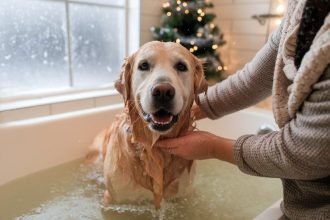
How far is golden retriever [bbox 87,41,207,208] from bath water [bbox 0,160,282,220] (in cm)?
10

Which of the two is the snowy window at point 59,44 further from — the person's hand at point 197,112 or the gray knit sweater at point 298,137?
the gray knit sweater at point 298,137

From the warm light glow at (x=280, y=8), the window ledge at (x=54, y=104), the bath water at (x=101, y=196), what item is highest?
the warm light glow at (x=280, y=8)

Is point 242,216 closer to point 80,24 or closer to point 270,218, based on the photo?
point 270,218

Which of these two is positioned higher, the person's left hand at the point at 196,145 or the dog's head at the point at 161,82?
the dog's head at the point at 161,82

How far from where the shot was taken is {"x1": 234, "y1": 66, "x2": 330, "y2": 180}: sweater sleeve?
68cm

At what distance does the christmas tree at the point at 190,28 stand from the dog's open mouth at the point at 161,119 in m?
1.47

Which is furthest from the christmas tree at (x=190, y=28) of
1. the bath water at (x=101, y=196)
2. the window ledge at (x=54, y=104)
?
the bath water at (x=101, y=196)

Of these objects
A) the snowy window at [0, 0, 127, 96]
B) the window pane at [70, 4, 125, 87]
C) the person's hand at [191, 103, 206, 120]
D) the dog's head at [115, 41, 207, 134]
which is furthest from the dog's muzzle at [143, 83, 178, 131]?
the window pane at [70, 4, 125, 87]

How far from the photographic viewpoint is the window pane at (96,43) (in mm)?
2293

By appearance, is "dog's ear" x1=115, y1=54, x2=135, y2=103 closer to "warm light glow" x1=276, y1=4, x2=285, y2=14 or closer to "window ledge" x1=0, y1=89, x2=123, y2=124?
"window ledge" x1=0, y1=89, x2=123, y2=124

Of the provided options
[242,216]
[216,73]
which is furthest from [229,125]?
[242,216]

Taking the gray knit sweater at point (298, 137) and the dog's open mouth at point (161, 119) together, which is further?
the dog's open mouth at point (161, 119)

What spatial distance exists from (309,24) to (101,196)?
1.10m

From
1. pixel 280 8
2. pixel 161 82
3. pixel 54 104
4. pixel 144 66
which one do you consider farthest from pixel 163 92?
pixel 280 8
